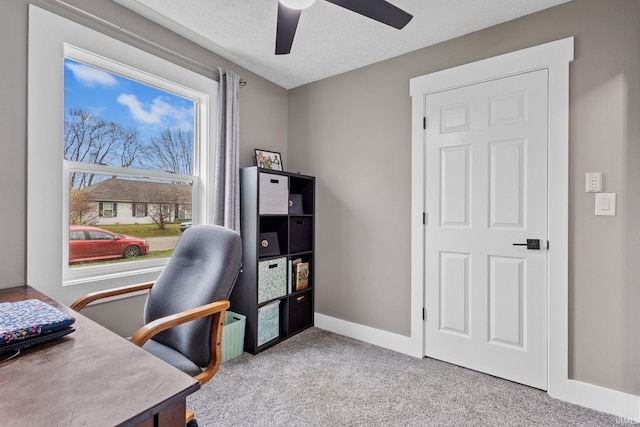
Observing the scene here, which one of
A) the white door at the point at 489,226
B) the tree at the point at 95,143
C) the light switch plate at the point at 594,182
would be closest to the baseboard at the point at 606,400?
the white door at the point at 489,226

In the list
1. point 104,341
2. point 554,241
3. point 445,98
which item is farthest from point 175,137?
point 554,241

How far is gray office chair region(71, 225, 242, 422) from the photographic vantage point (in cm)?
135

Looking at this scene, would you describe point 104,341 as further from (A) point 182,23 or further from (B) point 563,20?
(B) point 563,20

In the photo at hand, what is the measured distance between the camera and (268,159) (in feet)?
10.1

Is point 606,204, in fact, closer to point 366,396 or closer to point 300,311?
point 366,396

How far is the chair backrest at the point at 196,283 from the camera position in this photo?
1384 mm

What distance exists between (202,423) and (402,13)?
7.70 feet

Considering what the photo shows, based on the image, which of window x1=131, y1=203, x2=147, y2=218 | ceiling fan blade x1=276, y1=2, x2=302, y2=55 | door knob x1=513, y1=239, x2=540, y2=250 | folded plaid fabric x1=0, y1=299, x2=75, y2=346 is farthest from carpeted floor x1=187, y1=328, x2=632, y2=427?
ceiling fan blade x1=276, y1=2, x2=302, y2=55

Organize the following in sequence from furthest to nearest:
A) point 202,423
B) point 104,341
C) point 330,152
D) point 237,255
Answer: point 330,152
point 202,423
point 237,255
point 104,341

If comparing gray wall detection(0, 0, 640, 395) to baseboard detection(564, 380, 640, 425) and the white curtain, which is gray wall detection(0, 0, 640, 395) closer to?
baseboard detection(564, 380, 640, 425)

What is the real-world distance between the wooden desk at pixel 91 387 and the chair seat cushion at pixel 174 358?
16.8 inches

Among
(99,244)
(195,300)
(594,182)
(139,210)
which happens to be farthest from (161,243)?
(594,182)

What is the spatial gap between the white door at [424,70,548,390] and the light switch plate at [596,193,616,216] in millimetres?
260

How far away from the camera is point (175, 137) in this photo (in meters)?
2.52
